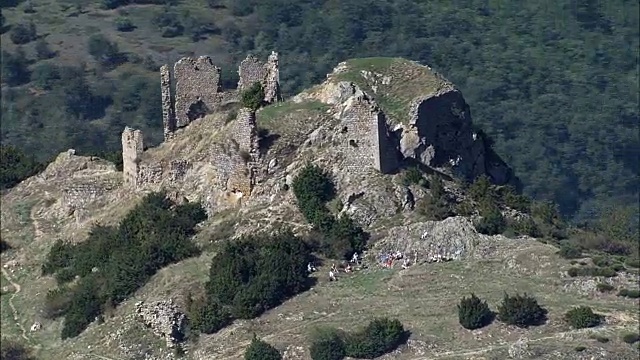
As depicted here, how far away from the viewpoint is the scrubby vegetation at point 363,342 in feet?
181

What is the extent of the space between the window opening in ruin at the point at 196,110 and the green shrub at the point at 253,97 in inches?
66.0

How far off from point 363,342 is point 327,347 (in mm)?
863

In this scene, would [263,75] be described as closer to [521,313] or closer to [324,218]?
[324,218]

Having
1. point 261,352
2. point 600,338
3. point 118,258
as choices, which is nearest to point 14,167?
point 118,258

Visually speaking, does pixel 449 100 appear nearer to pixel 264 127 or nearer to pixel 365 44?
pixel 264 127

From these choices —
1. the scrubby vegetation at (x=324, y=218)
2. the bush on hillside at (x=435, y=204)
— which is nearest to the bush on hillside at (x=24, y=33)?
the scrubby vegetation at (x=324, y=218)

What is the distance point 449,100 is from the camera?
63750 millimetres

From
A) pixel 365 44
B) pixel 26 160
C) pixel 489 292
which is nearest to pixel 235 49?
pixel 365 44

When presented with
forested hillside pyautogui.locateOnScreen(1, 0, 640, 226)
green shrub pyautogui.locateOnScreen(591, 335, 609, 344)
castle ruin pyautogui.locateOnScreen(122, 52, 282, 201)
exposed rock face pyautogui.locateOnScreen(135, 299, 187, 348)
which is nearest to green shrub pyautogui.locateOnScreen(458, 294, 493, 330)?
green shrub pyautogui.locateOnScreen(591, 335, 609, 344)

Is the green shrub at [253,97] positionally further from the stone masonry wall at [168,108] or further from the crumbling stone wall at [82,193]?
the crumbling stone wall at [82,193]

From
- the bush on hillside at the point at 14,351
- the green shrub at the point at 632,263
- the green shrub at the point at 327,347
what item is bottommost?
the bush on hillside at the point at 14,351

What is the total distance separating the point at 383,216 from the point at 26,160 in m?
19.3

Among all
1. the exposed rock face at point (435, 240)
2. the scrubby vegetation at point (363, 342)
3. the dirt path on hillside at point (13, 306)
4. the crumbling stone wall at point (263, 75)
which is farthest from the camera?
the crumbling stone wall at point (263, 75)

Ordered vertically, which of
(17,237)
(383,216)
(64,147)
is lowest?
(64,147)
